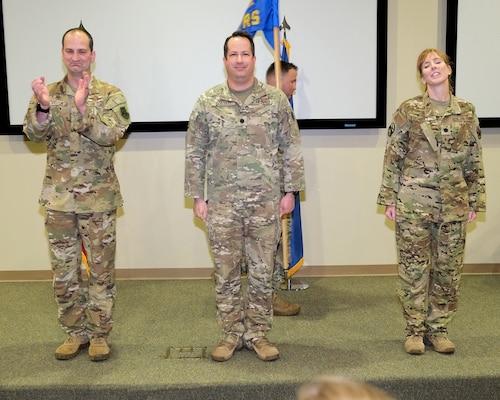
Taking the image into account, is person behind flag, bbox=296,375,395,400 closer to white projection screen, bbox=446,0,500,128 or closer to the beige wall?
the beige wall

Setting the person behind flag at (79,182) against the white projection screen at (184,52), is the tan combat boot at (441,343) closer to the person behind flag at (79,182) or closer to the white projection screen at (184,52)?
the person behind flag at (79,182)

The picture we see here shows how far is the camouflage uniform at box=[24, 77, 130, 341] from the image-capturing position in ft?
9.87

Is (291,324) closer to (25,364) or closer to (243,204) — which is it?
(243,204)

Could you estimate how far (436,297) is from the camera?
10.3 ft

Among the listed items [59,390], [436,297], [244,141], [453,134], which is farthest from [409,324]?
[59,390]

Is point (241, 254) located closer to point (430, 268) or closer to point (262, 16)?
point (430, 268)

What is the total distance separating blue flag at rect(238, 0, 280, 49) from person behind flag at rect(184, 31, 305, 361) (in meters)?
0.92

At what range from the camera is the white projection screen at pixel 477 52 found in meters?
4.41

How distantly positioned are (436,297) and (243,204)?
1037 millimetres

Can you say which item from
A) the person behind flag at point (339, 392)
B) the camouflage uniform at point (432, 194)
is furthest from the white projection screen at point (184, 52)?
the person behind flag at point (339, 392)

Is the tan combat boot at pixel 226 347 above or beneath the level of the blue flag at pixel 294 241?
beneath

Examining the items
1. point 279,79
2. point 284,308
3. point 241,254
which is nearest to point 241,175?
point 241,254

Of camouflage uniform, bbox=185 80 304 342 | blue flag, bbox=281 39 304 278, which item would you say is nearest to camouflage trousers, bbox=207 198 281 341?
camouflage uniform, bbox=185 80 304 342

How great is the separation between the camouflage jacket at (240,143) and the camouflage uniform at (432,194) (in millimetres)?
501
